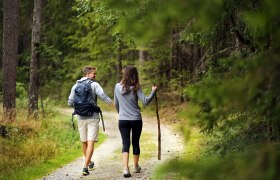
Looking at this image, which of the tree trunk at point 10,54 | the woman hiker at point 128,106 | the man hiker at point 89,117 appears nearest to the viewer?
the woman hiker at point 128,106

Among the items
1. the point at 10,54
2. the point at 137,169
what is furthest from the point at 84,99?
the point at 10,54

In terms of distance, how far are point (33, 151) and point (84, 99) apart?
8.66 feet

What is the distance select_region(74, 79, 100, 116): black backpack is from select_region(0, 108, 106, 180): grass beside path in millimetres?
1604

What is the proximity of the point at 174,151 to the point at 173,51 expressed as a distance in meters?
12.8

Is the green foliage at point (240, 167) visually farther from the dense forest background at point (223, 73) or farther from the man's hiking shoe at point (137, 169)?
the man's hiking shoe at point (137, 169)

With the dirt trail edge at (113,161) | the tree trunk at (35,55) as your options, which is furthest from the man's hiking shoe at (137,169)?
the tree trunk at (35,55)

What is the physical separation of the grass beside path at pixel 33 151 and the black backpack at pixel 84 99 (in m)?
1.60

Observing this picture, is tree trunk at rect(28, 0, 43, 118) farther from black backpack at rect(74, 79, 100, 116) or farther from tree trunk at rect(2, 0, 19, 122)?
black backpack at rect(74, 79, 100, 116)

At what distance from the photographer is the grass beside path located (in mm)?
8906

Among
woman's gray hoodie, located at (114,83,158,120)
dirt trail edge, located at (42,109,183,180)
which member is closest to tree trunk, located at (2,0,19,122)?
dirt trail edge, located at (42,109,183,180)

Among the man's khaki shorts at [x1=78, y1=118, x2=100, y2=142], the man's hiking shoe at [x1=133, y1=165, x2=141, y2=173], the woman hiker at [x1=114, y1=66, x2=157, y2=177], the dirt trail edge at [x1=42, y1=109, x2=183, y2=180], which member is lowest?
the dirt trail edge at [x1=42, y1=109, x2=183, y2=180]

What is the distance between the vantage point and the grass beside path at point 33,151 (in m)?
8.91

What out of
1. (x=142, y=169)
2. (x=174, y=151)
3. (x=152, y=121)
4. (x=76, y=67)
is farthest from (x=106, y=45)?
(x=142, y=169)

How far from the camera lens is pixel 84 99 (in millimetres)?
8492
